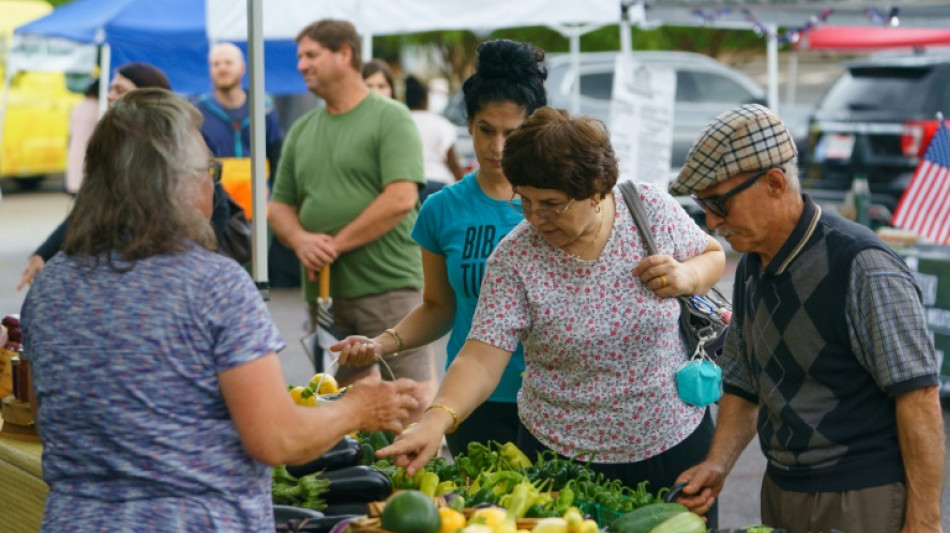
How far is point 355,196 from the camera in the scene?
6.00 metres

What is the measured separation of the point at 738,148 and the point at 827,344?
527 millimetres

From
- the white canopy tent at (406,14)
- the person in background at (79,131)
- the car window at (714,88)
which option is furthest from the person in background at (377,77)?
the car window at (714,88)

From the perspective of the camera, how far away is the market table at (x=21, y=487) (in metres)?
3.98

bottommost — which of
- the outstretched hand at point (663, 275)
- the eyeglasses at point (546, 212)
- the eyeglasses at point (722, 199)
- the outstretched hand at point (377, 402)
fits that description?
the outstretched hand at point (377, 402)

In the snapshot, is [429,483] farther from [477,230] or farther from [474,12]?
[474,12]

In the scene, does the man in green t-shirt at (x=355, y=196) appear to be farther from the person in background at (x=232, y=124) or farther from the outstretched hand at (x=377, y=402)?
the outstretched hand at (x=377, y=402)

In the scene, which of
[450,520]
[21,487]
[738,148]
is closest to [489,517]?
[450,520]

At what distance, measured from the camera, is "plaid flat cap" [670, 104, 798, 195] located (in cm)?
308

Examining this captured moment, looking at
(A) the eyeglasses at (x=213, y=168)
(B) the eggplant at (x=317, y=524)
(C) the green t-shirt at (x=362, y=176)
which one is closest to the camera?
(A) the eyeglasses at (x=213, y=168)

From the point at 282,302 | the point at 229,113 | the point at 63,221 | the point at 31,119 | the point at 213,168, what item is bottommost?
the point at 282,302

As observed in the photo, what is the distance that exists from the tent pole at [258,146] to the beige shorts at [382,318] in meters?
1.25

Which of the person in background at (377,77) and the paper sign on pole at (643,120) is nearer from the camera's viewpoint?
the person in background at (377,77)

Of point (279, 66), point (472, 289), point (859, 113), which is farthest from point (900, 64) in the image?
point (472, 289)

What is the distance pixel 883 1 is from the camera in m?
9.30
